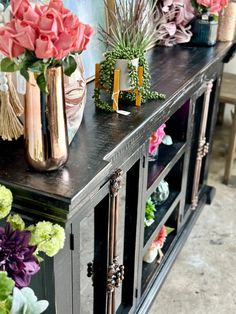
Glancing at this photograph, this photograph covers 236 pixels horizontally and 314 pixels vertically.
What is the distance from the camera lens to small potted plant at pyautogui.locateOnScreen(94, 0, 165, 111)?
1.34 m

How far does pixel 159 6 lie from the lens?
6.53ft

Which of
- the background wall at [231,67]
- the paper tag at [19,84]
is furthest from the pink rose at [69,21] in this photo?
the background wall at [231,67]

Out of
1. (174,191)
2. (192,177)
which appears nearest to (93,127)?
(174,191)

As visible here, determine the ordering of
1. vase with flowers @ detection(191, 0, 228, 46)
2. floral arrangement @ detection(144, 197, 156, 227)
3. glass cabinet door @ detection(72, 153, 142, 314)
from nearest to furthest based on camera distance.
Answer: glass cabinet door @ detection(72, 153, 142, 314)
floral arrangement @ detection(144, 197, 156, 227)
vase with flowers @ detection(191, 0, 228, 46)

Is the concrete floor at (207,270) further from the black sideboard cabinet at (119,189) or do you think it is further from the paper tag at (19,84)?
the paper tag at (19,84)

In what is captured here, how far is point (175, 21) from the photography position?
80.8 inches

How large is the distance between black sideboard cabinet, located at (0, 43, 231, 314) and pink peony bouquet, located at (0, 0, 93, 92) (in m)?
0.24

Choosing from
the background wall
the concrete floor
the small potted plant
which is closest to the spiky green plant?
the small potted plant

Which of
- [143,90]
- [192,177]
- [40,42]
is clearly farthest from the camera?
[192,177]

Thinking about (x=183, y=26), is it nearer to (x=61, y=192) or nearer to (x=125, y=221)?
(x=125, y=221)

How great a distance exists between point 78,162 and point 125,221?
524mm

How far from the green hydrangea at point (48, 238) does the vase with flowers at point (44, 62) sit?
170mm

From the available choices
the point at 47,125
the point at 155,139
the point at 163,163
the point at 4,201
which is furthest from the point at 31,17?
the point at 163,163

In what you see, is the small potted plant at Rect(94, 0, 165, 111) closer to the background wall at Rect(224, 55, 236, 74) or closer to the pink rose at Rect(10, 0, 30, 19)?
the pink rose at Rect(10, 0, 30, 19)
